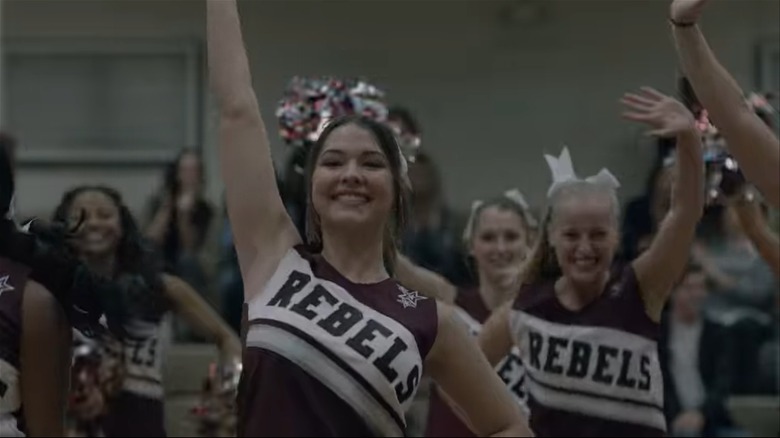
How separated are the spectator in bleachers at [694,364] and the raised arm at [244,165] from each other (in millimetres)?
4262

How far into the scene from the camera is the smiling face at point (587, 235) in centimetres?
526

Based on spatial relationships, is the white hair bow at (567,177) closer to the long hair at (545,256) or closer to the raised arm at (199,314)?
the long hair at (545,256)

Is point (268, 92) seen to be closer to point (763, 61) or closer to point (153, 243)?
point (153, 243)

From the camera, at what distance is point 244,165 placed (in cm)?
366

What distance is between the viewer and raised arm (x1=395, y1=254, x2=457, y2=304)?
6.06 m

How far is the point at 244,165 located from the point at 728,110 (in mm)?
985

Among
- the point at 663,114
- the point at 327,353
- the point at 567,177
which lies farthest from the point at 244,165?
the point at 567,177

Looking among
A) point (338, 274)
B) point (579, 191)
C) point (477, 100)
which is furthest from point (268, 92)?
point (338, 274)

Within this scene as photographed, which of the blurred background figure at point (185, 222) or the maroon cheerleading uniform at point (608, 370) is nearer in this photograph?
the maroon cheerleading uniform at point (608, 370)

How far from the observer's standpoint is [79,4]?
967 cm

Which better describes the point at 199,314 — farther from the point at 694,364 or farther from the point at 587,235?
the point at 587,235

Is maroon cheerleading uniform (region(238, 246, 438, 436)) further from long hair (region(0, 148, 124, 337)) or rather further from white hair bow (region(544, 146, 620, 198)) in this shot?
white hair bow (region(544, 146, 620, 198))

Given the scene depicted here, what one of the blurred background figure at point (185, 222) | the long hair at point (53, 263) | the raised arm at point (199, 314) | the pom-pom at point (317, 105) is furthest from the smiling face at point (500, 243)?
the long hair at point (53, 263)

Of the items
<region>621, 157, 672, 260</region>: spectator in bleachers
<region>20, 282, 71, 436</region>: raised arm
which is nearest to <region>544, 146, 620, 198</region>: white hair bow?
<region>621, 157, 672, 260</region>: spectator in bleachers
